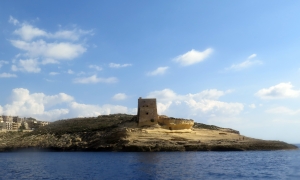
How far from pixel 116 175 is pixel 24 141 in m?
55.6

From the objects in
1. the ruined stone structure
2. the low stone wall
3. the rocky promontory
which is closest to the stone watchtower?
the ruined stone structure

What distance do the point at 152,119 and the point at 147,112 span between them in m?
1.75

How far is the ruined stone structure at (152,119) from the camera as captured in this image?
6450 centimetres

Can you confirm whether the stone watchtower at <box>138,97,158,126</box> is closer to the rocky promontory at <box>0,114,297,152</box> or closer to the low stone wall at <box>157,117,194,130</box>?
the rocky promontory at <box>0,114,297,152</box>

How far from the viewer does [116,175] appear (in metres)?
29.6

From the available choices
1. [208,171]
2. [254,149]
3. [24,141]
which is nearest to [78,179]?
[208,171]

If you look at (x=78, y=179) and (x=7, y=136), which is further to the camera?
(x=7, y=136)

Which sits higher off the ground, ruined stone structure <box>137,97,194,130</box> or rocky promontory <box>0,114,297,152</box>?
ruined stone structure <box>137,97,194,130</box>

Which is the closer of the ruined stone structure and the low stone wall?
the ruined stone structure

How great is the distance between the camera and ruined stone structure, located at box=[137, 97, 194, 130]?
64.5 meters

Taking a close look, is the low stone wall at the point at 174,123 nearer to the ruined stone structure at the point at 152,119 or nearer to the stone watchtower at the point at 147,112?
the ruined stone structure at the point at 152,119

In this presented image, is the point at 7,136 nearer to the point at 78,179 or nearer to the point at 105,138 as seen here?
the point at 105,138

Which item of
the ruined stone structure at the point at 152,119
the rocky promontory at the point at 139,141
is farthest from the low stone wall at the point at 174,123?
the rocky promontory at the point at 139,141

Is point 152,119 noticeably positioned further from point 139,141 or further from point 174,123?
point 139,141
